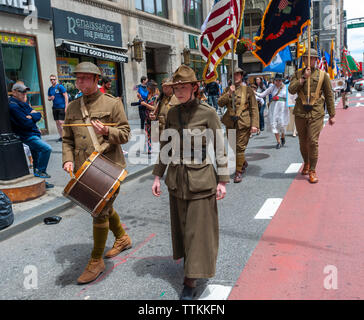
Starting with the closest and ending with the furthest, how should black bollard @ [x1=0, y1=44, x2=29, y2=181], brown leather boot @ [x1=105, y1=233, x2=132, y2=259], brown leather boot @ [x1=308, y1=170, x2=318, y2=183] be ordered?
brown leather boot @ [x1=105, y1=233, x2=132, y2=259] < black bollard @ [x1=0, y1=44, x2=29, y2=181] < brown leather boot @ [x1=308, y1=170, x2=318, y2=183]

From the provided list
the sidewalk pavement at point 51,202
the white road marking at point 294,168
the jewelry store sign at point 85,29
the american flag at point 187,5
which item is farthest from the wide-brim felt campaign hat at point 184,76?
the american flag at point 187,5

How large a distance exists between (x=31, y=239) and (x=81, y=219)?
0.82 metres

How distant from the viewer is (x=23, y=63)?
13461 millimetres

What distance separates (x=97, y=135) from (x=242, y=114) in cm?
377

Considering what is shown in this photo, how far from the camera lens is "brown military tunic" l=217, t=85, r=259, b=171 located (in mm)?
6758

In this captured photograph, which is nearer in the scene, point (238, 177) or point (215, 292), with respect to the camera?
point (215, 292)

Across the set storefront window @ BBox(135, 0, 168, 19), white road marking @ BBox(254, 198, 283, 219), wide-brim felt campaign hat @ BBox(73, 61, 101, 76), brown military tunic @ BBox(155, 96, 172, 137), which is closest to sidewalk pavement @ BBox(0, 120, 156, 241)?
brown military tunic @ BBox(155, 96, 172, 137)

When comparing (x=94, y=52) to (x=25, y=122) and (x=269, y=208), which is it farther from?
(x=269, y=208)

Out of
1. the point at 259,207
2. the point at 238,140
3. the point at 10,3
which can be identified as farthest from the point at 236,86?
the point at 10,3

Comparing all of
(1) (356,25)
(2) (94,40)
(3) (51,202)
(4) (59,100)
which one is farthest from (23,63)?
(1) (356,25)

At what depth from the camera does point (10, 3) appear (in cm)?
1219

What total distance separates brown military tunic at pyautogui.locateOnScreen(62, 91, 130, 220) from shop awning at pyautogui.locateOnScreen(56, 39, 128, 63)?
1168 cm

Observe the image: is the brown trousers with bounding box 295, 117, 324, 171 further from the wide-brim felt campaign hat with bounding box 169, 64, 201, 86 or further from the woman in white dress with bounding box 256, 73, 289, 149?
the wide-brim felt campaign hat with bounding box 169, 64, 201, 86

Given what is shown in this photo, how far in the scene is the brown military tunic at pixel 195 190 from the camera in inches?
A: 119
